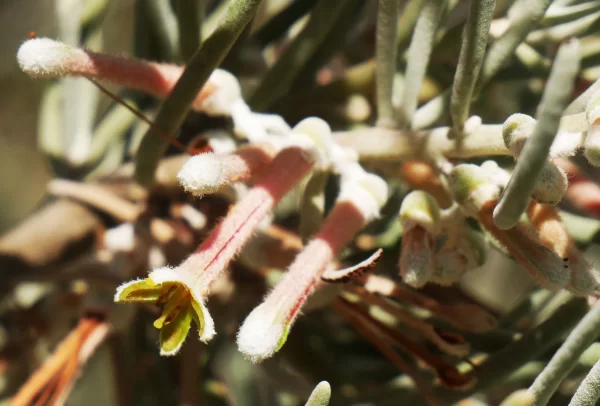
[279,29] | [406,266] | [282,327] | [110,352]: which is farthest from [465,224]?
[110,352]

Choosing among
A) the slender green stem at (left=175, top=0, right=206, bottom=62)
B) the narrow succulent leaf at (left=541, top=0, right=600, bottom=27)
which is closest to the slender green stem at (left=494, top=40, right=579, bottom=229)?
the narrow succulent leaf at (left=541, top=0, right=600, bottom=27)

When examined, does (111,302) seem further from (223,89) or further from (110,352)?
(223,89)

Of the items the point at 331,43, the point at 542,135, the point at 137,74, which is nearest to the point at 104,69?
the point at 137,74

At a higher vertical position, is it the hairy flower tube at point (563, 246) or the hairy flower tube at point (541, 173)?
the hairy flower tube at point (541, 173)

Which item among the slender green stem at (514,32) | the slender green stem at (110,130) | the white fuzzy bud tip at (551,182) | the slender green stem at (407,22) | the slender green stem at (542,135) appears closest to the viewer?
the slender green stem at (542,135)

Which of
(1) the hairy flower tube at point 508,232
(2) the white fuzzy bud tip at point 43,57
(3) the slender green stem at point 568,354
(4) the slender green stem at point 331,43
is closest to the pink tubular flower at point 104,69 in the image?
(2) the white fuzzy bud tip at point 43,57

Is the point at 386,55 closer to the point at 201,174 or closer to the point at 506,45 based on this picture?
the point at 506,45

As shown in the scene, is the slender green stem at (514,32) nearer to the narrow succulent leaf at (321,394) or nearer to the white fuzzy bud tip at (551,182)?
the white fuzzy bud tip at (551,182)
